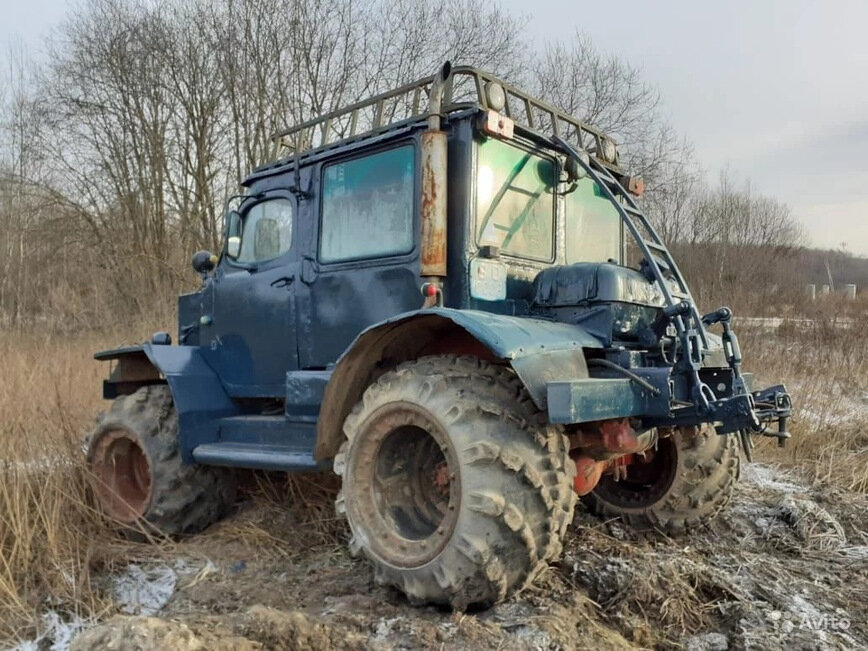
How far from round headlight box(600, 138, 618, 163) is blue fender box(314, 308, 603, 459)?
1731 millimetres

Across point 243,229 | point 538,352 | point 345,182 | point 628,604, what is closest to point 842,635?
point 628,604

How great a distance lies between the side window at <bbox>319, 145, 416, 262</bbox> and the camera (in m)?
3.86

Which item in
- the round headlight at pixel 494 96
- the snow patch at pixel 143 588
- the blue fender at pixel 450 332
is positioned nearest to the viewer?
the blue fender at pixel 450 332

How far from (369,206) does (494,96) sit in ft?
3.12

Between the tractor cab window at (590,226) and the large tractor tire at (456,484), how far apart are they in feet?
4.98

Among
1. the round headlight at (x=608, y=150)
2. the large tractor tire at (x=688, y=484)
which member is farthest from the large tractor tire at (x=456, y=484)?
the round headlight at (x=608, y=150)

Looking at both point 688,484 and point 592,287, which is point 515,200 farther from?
point 688,484

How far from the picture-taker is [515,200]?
3.88 metres

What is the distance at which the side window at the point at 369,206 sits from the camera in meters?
3.86

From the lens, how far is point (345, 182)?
4.21 meters

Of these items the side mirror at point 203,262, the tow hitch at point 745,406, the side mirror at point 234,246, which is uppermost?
the side mirror at point 234,246

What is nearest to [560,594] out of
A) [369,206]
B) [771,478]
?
[369,206]

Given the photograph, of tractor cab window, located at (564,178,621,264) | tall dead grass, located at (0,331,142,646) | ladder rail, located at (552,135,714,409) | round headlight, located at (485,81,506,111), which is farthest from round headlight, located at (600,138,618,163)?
tall dead grass, located at (0,331,142,646)

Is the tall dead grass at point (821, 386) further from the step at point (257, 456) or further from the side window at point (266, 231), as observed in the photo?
the side window at point (266, 231)
